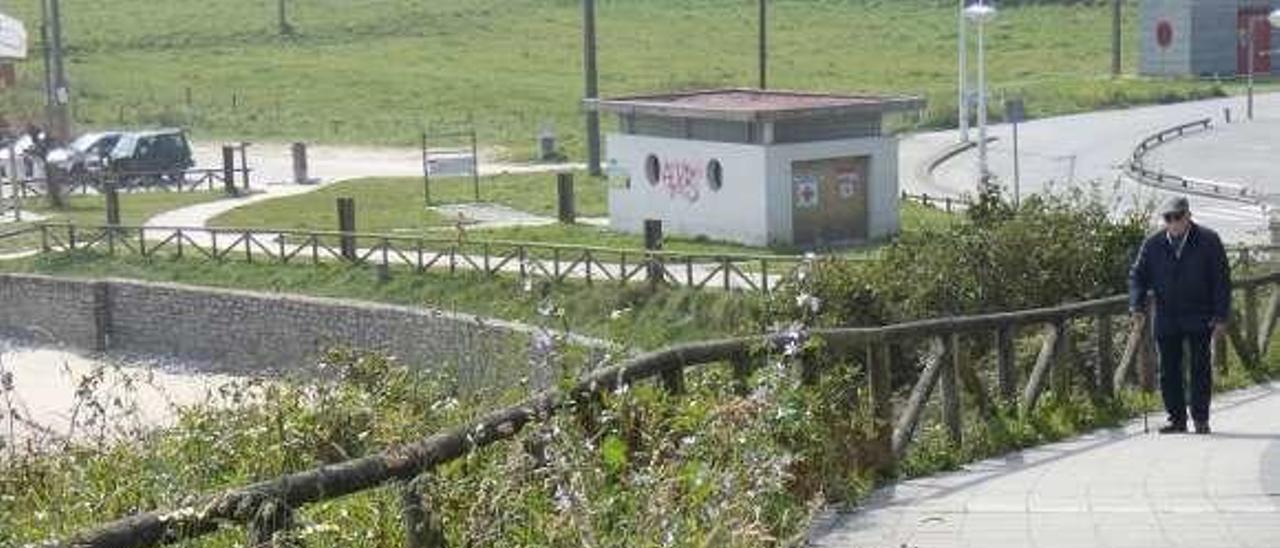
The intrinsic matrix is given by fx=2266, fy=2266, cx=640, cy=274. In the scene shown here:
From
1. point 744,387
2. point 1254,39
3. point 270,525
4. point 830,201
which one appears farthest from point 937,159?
point 270,525

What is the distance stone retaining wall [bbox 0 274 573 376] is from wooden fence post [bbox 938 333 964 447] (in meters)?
19.7

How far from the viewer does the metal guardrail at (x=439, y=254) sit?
30.2 meters

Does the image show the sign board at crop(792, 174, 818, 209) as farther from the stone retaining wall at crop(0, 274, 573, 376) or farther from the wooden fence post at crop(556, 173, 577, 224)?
the stone retaining wall at crop(0, 274, 573, 376)

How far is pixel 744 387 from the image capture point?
9406mm

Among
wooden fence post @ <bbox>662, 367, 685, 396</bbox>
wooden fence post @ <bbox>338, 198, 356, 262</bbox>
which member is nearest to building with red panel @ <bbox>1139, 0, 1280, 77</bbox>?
wooden fence post @ <bbox>338, 198, 356, 262</bbox>

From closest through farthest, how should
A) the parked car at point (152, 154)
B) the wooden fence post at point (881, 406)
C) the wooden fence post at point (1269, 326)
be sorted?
the wooden fence post at point (881, 406)
the wooden fence post at point (1269, 326)
the parked car at point (152, 154)

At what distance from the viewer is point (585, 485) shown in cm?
A: 679

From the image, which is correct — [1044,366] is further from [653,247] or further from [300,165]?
[300,165]

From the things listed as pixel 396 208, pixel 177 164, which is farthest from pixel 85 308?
pixel 177 164

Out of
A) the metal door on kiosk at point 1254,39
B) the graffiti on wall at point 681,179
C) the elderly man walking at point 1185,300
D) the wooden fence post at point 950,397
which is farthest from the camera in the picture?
the metal door on kiosk at point 1254,39

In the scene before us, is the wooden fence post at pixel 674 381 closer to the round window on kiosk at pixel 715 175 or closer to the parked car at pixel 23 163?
the round window on kiosk at pixel 715 175

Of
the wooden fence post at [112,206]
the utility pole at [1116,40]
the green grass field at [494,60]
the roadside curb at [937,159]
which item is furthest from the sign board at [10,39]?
the utility pole at [1116,40]

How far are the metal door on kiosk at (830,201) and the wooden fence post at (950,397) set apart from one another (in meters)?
23.7

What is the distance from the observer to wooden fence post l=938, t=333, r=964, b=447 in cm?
1138
